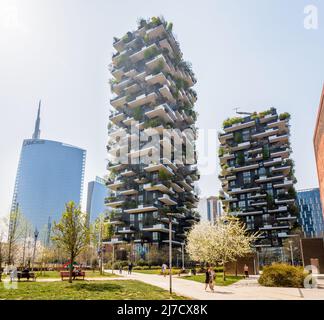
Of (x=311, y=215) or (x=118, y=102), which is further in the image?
(x=311, y=215)

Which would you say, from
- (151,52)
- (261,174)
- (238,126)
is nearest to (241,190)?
(261,174)

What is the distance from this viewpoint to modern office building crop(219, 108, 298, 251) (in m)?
75.4

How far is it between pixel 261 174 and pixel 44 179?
142184mm

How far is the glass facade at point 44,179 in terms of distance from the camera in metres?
181

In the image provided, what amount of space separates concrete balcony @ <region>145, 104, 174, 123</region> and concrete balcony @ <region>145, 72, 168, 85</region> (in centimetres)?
714

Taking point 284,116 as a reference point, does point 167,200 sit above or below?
below

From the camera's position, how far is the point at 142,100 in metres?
73.4

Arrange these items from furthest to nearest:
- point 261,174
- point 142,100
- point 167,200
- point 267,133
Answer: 1. point 267,133
2. point 261,174
3. point 142,100
4. point 167,200

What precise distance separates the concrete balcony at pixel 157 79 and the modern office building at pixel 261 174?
94.6ft

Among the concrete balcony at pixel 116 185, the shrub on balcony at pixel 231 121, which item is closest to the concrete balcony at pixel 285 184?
the shrub on balcony at pixel 231 121

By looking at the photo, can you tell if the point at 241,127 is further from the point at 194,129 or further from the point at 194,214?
the point at 194,214

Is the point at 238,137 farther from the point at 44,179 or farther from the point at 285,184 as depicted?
the point at 44,179
